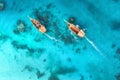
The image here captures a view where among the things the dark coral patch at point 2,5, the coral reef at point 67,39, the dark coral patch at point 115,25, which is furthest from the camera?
the dark coral patch at point 2,5

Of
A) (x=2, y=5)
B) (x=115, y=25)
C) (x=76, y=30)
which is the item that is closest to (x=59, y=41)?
(x=76, y=30)

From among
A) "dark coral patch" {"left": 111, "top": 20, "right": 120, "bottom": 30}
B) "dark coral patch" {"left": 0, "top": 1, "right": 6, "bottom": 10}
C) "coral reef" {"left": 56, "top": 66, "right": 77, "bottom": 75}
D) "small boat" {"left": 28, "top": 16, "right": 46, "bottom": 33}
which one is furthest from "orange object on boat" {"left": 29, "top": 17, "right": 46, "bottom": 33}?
"dark coral patch" {"left": 111, "top": 20, "right": 120, "bottom": 30}

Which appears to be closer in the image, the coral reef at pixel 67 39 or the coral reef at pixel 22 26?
the coral reef at pixel 67 39

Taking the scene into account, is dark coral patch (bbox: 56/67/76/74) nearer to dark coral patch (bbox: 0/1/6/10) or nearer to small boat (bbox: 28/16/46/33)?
small boat (bbox: 28/16/46/33)

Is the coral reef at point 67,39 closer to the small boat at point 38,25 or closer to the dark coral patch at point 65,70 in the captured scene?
the small boat at point 38,25

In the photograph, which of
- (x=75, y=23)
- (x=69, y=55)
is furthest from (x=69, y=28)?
(x=69, y=55)

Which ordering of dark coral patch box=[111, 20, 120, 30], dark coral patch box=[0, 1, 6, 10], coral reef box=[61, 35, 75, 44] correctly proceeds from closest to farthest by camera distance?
dark coral patch box=[111, 20, 120, 30] < coral reef box=[61, 35, 75, 44] < dark coral patch box=[0, 1, 6, 10]

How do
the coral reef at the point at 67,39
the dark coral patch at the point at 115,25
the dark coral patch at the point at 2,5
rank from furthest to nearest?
the dark coral patch at the point at 2,5, the coral reef at the point at 67,39, the dark coral patch at the point at 115,25

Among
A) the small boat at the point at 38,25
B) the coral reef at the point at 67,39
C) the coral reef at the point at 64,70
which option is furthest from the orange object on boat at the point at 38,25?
the coral reef at the point at 64,70

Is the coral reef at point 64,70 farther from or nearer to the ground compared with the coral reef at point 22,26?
nearer to the ground
